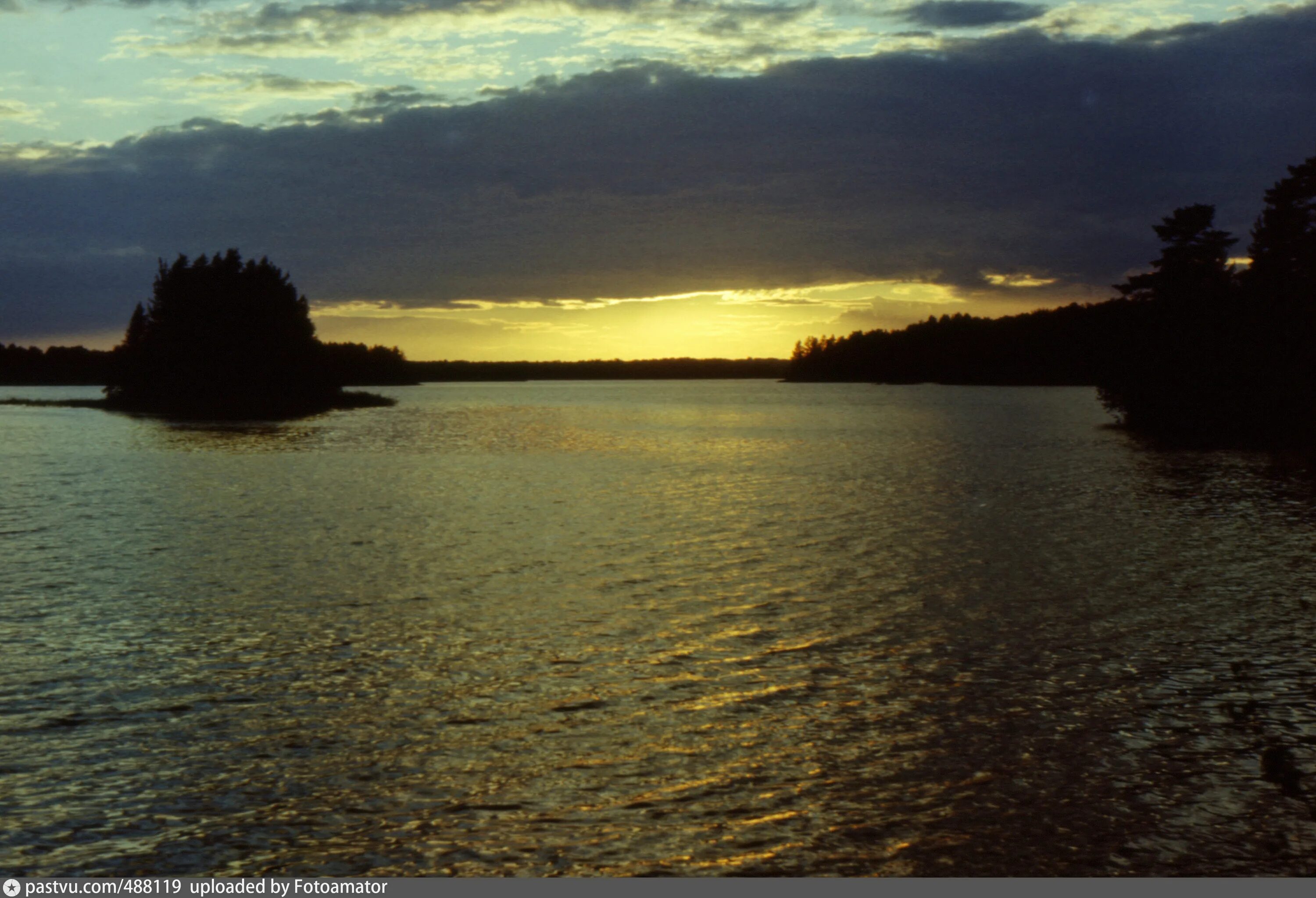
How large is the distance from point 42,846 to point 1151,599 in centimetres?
1740

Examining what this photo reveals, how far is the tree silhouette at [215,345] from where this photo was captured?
380 ft

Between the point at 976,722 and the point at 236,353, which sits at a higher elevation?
the point at 236,353

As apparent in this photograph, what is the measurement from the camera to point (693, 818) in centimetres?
993

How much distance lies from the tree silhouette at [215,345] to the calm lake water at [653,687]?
86.8 m

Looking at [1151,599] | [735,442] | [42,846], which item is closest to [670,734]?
[42,846]

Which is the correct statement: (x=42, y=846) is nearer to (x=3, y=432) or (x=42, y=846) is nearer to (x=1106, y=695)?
(x=1106, y=695)

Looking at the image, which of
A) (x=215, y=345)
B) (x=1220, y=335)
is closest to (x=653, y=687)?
(x=1220, y=335)

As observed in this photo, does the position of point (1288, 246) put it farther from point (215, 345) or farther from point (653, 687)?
point (215, 345)

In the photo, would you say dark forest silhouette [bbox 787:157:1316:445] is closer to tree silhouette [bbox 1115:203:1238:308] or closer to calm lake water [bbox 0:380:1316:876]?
tree silhouette [bbox 1115:203:1238:308]

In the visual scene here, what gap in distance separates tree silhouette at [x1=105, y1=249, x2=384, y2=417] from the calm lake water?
86.8 meters

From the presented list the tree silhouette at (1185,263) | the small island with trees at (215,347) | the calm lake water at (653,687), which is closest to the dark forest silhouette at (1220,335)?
the tree silhouette at (1185,263)

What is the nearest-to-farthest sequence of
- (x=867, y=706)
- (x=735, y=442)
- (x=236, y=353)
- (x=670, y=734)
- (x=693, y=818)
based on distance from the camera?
(x=693, y=818)
(x=670, y=734)
(x=867, y=706)
(x=735, y=442)
(x=236, y=353)

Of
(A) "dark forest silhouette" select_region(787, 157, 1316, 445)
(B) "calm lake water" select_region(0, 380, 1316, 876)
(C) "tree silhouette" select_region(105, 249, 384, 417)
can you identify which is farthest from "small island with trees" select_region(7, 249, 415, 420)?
(B) "calm lake water" select_region(0, 380, 1316, 876)

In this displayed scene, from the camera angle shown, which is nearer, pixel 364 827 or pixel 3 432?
pixel 364 827
